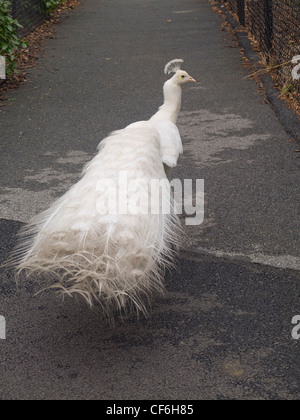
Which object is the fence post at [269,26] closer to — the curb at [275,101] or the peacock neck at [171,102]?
the curb at [275,101]

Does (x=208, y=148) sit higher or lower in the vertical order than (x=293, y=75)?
lower

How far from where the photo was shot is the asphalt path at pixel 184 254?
3268 mm

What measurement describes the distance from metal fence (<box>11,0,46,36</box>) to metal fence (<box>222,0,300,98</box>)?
4050 millimetres

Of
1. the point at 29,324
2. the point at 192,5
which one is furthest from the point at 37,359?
the point at 192,5

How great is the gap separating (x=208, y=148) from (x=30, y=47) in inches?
226

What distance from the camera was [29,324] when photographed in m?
3.74

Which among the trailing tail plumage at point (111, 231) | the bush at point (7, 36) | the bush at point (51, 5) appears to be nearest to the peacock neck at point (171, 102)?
the trailing tail plumage at point (111, 231)

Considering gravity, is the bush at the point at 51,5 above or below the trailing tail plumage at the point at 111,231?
above

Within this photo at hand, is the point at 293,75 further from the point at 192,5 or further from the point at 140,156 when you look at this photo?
the point at 192,5

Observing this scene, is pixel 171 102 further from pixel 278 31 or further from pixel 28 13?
pixel 28 13

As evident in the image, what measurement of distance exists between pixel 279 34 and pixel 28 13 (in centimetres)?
544

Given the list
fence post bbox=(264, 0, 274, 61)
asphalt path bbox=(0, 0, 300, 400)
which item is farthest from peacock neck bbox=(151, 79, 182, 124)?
fence post bbox=(264, 0, 274, 61)

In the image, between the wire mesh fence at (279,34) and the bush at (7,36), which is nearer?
the wire mesh fence at (279,34)

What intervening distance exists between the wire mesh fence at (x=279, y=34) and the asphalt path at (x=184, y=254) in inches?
16.9
